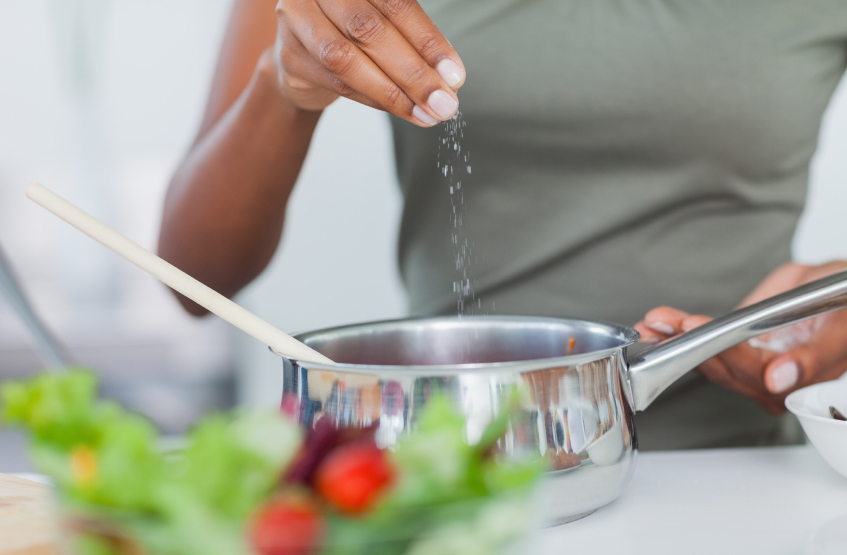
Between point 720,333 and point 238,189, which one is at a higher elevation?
point 238,189

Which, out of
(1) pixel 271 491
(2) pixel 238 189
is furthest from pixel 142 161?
(1) pixel 271 491

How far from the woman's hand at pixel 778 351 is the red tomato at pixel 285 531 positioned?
1.30 feet

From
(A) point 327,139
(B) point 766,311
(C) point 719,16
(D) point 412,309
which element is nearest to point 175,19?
(A) point 327,139

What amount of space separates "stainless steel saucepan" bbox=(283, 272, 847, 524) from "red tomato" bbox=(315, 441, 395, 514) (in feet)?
0.42

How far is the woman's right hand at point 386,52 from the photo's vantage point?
0.41m

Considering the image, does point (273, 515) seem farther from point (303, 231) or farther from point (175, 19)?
point (175, 19)

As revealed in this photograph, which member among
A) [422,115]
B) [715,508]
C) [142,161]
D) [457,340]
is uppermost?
[142,161]

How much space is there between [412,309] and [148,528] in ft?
2.24

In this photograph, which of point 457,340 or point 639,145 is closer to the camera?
point 457,340

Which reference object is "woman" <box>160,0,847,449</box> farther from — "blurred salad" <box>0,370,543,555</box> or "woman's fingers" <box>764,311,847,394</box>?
"blurred salad" <box>0,370,543,555</box>

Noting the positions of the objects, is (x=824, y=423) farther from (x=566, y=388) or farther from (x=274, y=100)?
(x=274, y=100)

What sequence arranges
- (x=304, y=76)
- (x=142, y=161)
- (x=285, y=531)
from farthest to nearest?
1. (x=142, y=161)
2. (x=304, y=76)
3. (x=285, y=531)

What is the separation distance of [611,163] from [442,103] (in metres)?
0.37

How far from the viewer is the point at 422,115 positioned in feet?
1.39
